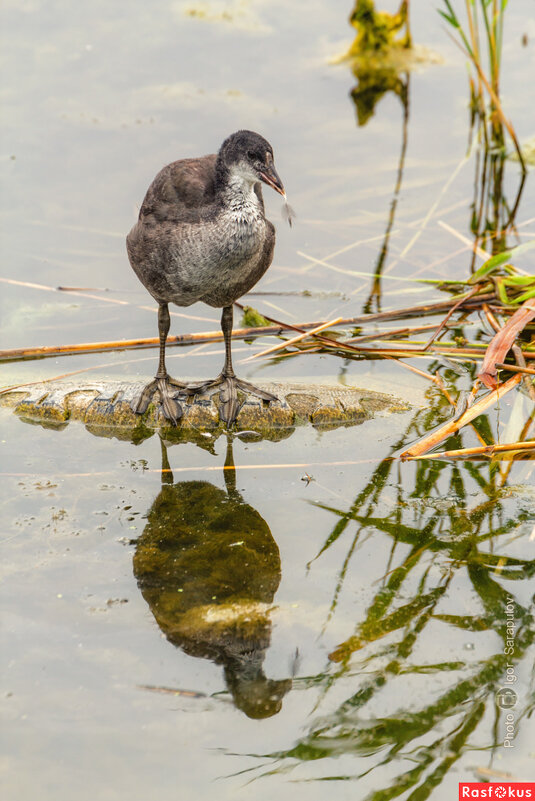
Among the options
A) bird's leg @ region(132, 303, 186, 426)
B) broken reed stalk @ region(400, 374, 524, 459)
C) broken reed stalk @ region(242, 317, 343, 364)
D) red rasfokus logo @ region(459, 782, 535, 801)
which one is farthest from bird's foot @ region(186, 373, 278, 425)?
red rasfokus logo @ region(459, 782, 535, 801)

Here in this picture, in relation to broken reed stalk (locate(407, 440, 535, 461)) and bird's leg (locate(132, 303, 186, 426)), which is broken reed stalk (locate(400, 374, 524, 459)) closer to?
broken reed stalk (locate(407, 440, 535, 461))

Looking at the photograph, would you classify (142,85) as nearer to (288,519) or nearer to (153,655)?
(288,519)

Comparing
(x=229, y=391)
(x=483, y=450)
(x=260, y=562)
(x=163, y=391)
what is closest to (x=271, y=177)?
(x=229, y=391)

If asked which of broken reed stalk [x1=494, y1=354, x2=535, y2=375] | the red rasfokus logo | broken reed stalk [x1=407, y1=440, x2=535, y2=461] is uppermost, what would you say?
broken reed stalk [x1=494, y1=354, x2=535, y2=375]

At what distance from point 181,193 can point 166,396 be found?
963 millimetres

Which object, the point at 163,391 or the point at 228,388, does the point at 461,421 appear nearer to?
the point at 228,388

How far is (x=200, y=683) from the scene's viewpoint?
2820mm

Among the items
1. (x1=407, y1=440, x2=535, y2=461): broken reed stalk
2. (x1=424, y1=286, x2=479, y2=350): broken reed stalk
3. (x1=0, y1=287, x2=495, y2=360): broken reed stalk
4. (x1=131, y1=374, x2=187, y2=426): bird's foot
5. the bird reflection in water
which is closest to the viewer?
the bird reflection in water

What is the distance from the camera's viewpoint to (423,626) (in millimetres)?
3039

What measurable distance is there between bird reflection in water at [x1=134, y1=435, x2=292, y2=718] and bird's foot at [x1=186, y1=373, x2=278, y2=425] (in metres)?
0.56

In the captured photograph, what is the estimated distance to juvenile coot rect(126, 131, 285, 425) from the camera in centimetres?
412

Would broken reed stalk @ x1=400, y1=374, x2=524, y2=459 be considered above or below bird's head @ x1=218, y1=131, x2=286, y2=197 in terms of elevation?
below

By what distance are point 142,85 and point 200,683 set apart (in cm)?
691

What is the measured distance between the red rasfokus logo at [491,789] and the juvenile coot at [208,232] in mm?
2271
